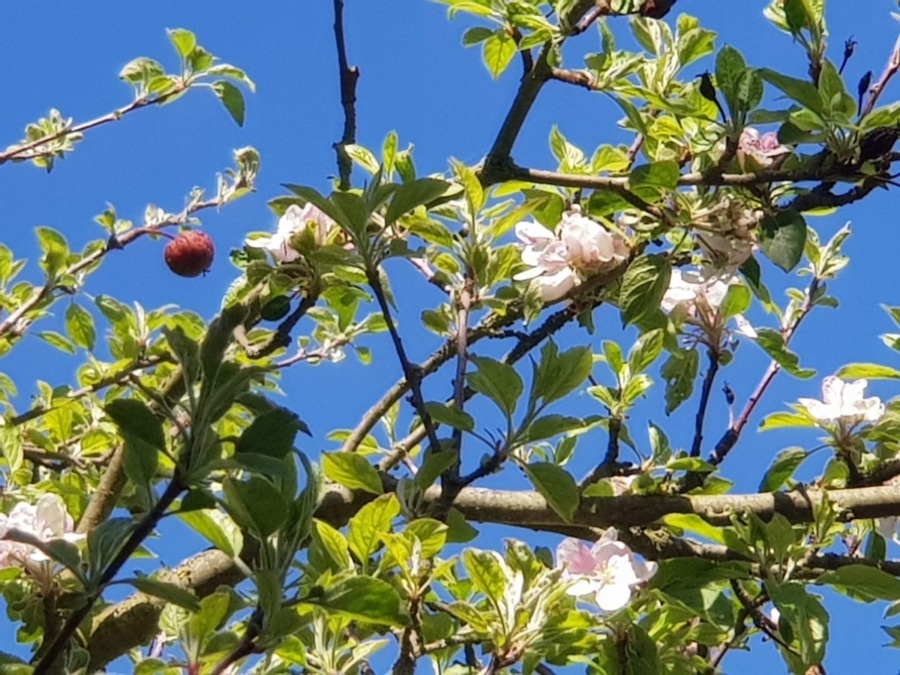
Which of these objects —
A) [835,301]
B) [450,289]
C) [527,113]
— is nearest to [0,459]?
[450,289]

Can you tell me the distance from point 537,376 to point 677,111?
298mm

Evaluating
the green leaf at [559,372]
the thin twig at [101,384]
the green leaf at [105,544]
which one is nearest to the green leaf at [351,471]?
the green leaf at [559,372]

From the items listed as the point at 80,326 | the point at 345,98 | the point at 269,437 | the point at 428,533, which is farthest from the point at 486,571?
the point at 80,326

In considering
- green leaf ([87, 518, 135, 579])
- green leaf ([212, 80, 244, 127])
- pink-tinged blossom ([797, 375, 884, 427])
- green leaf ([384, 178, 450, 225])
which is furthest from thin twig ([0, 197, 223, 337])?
pink-tinged blossom ([797, 375, 884, 427])

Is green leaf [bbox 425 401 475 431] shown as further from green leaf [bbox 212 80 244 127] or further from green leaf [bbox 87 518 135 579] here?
green leaf [bbox 212 80 244 127]

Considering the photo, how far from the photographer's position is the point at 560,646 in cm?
95

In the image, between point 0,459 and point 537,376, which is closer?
point 537,376

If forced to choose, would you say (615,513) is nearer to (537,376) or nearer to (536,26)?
(537,376)

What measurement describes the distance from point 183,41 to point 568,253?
4.45ft

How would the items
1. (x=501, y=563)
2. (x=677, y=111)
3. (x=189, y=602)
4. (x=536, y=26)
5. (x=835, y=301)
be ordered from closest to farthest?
(x=189, y=602) → (x=501, y=563) → (x=677, y=111) → (x=536, y=26) → (x=835, y=301)

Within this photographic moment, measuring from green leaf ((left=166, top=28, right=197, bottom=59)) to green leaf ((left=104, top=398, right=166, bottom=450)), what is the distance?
169 cm

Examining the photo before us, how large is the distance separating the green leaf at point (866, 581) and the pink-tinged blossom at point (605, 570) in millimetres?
174

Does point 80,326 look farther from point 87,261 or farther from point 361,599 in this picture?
point 361,599

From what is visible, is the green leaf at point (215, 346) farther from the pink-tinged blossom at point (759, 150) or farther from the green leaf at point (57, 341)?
the green leaf at point (57, 341)
